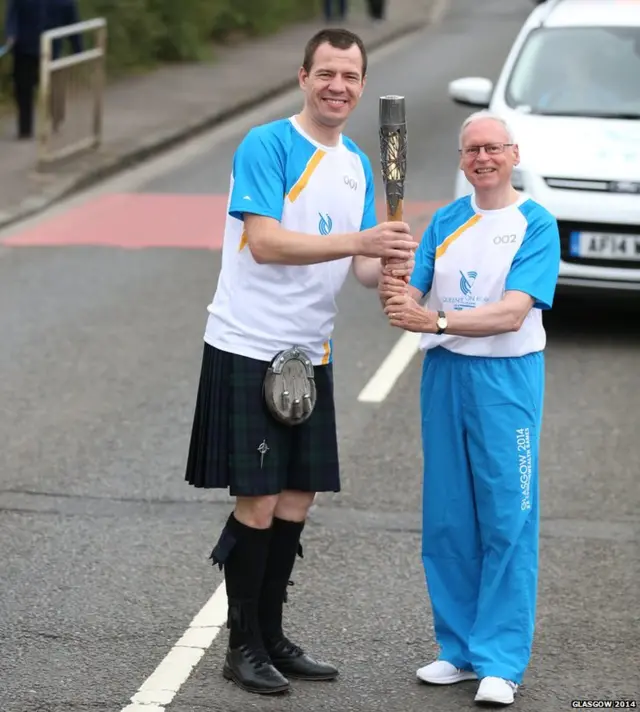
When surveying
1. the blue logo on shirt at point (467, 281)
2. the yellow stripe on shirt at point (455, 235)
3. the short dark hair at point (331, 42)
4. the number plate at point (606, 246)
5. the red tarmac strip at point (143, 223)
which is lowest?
the red tarmac strip at point (143, 223)

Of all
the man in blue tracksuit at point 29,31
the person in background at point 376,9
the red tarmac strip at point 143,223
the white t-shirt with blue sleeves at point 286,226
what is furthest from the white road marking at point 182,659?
the person in background at point 376,9

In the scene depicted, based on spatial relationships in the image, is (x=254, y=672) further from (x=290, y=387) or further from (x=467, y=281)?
(x=467, y=281)

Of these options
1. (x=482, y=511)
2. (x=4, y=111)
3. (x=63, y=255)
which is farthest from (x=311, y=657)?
(x=4, y=111)

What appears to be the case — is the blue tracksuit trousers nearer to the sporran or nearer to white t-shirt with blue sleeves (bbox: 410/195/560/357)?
white t-shirt with blue sleeves (bbox: 410/195/560/357)

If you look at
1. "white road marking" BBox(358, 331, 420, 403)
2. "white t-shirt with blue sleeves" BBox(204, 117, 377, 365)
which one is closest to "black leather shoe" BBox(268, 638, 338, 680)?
"white t-shirt with blue sleeves" BBox(204, 117, 377, 365)

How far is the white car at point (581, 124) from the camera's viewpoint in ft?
33.9

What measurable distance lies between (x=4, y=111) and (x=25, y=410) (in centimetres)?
1193

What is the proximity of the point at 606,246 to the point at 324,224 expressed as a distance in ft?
17.5

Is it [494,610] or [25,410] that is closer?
[494,610]

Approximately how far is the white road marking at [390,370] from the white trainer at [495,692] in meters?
4.00

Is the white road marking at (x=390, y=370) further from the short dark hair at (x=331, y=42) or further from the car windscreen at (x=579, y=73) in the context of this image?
the short dark hair at (x=331, y=42)

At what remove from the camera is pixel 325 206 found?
5262mm

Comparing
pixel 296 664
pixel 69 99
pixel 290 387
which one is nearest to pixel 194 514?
pixel 296 664

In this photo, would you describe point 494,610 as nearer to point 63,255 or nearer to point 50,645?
point 50,645
